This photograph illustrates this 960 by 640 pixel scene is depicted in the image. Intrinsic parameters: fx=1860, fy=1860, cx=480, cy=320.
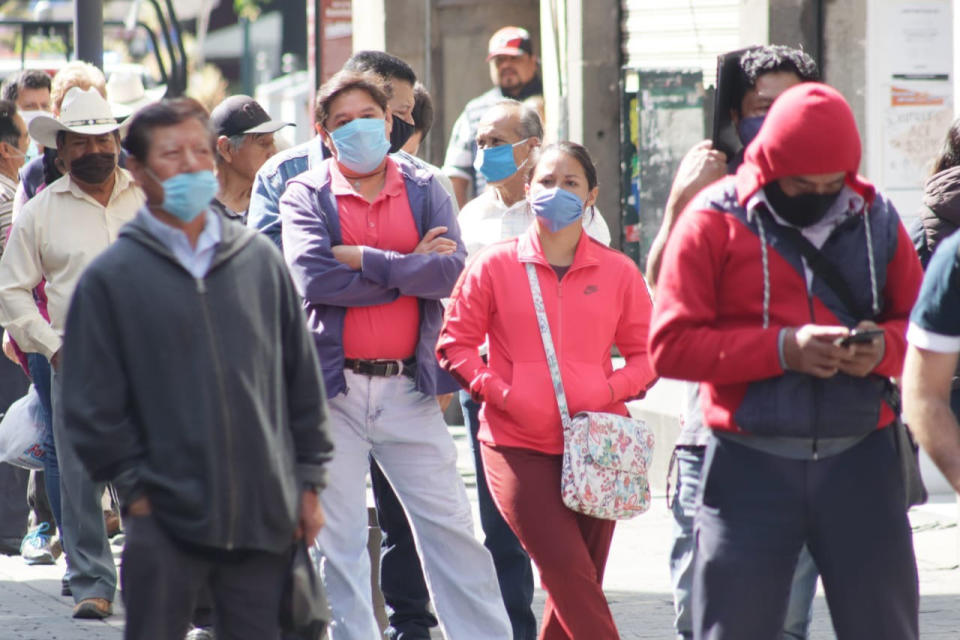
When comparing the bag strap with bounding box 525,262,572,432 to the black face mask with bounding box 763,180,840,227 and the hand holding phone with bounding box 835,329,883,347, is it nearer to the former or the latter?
the black face mask with bounding box 763,180,840,227

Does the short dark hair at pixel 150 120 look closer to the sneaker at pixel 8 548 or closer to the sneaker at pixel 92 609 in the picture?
the sneaker at pixel 92 609

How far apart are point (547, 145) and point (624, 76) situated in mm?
6365

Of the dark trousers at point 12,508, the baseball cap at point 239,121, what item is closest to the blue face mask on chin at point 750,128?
the baseball cap at point 239,121

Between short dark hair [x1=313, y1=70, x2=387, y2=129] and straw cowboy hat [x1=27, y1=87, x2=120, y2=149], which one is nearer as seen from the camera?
short dark hair [x1=313, y1=70, x2=387, y2=129]

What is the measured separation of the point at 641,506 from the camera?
5762mm

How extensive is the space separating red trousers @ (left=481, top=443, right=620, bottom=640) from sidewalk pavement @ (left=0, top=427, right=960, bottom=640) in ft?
3.70

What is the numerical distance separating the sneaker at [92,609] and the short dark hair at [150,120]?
3.22 m

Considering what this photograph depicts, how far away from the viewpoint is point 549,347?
575 cm

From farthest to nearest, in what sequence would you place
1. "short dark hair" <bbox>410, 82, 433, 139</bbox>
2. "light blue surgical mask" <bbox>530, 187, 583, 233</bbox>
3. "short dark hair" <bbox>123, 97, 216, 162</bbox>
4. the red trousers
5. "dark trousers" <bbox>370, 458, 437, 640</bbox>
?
1. "short dark hair" <bbox>410, 82, 433, 139</bbox>
2. "dark trousers" <bbox>370, 458, 437, 640</bbox>
3. "light blue surgical mask" <bbox>530, 187, 583, 233</bbox>
4. the red trousers
5. "short dark hair" <bbox>123, 97, 216, 162</bbox>

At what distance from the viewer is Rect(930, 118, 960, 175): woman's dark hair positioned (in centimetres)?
629

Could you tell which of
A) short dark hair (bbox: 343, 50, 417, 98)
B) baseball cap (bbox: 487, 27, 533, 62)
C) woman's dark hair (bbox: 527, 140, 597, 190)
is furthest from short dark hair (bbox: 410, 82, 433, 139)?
baseball cap (bbox: 487, 27, 533, 62)

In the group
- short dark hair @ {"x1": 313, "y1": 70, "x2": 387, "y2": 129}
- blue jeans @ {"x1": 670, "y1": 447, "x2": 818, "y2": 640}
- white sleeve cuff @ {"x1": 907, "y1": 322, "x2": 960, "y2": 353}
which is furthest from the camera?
short dark hair @ {"x1": 313, "y1": 70, "x2": 387, "y2": 129}

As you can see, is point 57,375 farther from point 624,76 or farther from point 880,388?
point 624,76

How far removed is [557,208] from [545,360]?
0.49 metres
